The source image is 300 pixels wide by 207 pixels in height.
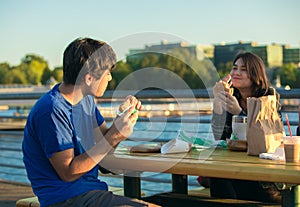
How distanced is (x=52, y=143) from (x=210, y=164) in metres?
0.61

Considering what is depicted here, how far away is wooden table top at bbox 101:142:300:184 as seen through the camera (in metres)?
2.23

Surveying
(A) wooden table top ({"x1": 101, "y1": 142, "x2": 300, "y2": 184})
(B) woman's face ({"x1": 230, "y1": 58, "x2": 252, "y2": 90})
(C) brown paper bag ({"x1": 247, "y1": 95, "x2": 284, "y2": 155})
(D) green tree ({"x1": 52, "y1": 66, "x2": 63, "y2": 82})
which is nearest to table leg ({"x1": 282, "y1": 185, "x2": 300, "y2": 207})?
(A) wooden table top ({"x1": 101, "y1": 142, "x2": 300, "y2": 184})

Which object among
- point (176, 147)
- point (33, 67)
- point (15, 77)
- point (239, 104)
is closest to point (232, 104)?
point (239, 104)

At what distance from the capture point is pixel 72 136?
244cm

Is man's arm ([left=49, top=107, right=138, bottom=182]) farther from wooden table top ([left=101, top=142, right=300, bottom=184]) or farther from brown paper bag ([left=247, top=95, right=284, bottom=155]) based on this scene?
brown paper bag ([left=247, top=95, right=284, bottom=155])

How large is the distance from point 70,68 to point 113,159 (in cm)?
50

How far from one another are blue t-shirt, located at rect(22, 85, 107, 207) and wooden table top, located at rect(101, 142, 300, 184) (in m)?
0.18

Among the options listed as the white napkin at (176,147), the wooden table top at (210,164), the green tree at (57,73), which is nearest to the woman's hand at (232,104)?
the wooden table top at (210,164)

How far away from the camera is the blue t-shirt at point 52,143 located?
2.36 m

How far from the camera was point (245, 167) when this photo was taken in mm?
2301

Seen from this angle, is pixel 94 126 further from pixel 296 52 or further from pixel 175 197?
pixel 296 52

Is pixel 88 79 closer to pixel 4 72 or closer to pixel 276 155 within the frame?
pixel 276 155

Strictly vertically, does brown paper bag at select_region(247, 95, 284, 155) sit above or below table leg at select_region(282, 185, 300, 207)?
above

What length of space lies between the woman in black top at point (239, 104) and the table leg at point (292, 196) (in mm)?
552
